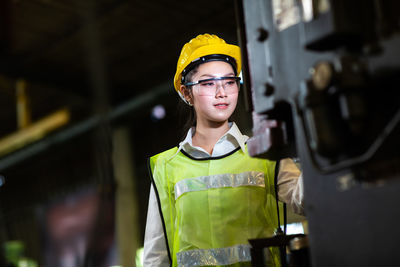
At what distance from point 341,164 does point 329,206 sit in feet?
0.39

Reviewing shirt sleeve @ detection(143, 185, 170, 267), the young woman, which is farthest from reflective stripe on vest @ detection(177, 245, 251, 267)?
shirt sleeve @ detection(143, 185, 170, 267)

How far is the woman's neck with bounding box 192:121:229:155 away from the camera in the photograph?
103 inches

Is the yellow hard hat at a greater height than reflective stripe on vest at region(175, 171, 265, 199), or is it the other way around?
the yellow hard hat

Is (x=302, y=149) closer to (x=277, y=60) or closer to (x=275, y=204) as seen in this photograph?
(x=277, y=60)

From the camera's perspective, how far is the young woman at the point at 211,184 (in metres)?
2.25

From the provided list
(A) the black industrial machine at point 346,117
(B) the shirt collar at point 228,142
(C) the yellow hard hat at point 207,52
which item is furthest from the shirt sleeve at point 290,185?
(A) the black industrial machine at point 346,117

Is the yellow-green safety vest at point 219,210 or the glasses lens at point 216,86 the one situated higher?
the glasses lens at point 216,86

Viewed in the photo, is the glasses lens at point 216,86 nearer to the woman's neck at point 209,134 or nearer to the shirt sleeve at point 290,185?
the woman's neck at point 209,134

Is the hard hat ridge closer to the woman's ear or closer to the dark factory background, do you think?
the woman's ear

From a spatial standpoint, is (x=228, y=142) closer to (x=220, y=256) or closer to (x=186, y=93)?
(x=186, y=93)

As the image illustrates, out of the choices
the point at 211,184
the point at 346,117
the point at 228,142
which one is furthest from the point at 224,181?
the point at 346,117

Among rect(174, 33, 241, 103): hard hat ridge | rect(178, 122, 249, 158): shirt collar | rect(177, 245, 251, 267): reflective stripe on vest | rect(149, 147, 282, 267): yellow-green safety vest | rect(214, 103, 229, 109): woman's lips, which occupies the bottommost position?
rect(177, 245, 251, 267): reflective stripe on vest

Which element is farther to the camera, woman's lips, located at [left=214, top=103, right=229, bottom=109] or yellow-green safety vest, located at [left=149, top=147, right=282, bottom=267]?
woman's lips, located at [left=214, top=103, right=229, bottom=109]

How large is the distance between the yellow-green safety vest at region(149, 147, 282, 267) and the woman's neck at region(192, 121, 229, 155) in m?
0.17
